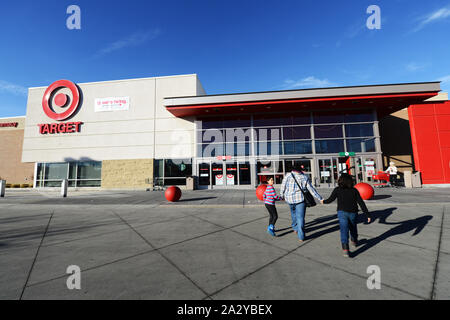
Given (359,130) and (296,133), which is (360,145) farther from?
(296,133)

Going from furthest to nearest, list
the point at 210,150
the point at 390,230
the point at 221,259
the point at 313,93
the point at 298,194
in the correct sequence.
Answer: the point at 210,150
the point at 313,93
the point at 390,230
the point at 298,194
the point at 221,259

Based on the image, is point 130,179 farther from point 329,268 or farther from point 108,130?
point 329,268

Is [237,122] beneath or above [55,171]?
above

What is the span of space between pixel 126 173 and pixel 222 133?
34.1 ft

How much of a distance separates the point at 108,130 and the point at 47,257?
18.4m

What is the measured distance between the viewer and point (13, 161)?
21.8 meters

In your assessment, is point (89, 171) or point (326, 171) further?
point (89, 171)

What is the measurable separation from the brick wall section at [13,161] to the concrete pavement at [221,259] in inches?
864

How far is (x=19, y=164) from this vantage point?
21.6 metres

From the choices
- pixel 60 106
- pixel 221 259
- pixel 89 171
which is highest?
pixel 60 106

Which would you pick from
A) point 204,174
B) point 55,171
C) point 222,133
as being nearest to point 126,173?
point 204,174

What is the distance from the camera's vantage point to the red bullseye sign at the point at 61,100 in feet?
64.7

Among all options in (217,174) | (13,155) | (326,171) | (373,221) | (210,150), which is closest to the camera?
(373,221)

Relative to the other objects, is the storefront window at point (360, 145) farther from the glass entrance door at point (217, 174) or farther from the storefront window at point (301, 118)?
the glass entrance door at point (217, 174)
